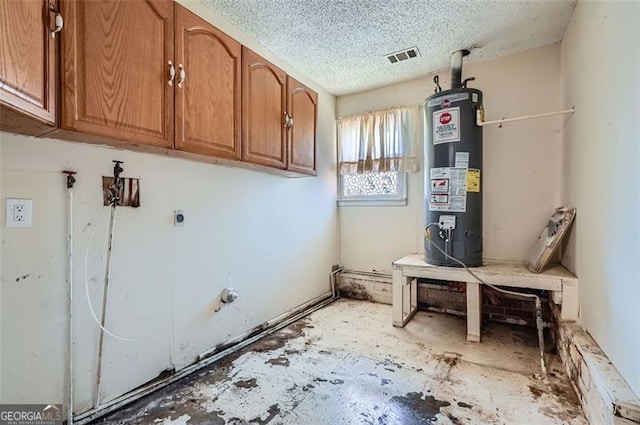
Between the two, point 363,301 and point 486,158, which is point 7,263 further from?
point 486,158

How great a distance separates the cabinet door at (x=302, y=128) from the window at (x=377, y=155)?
882 millimetres

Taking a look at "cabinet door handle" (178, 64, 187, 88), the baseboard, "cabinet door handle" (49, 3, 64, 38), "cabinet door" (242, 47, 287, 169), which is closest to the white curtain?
"cabinet door" (242, 47, 287, 169)

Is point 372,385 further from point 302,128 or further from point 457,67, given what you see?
point 457,67

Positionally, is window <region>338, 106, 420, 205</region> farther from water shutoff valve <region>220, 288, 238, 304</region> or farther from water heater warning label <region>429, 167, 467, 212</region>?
water shutoff valve <region>220, 288, 238, 304</region>

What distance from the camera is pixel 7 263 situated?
1278 mm

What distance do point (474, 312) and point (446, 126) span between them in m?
1.49

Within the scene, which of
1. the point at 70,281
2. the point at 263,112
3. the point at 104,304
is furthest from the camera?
the point at 263,112

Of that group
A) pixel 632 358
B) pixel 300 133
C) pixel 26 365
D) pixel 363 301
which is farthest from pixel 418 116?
pixel 26 365

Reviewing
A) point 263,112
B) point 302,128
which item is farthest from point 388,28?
point 263,112

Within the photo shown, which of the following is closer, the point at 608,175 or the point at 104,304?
the point at 608,175

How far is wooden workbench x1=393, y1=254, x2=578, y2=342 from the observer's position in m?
2.04

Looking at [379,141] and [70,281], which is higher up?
[379,141]

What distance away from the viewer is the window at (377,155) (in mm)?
3262

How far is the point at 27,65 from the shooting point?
102 centimetres
